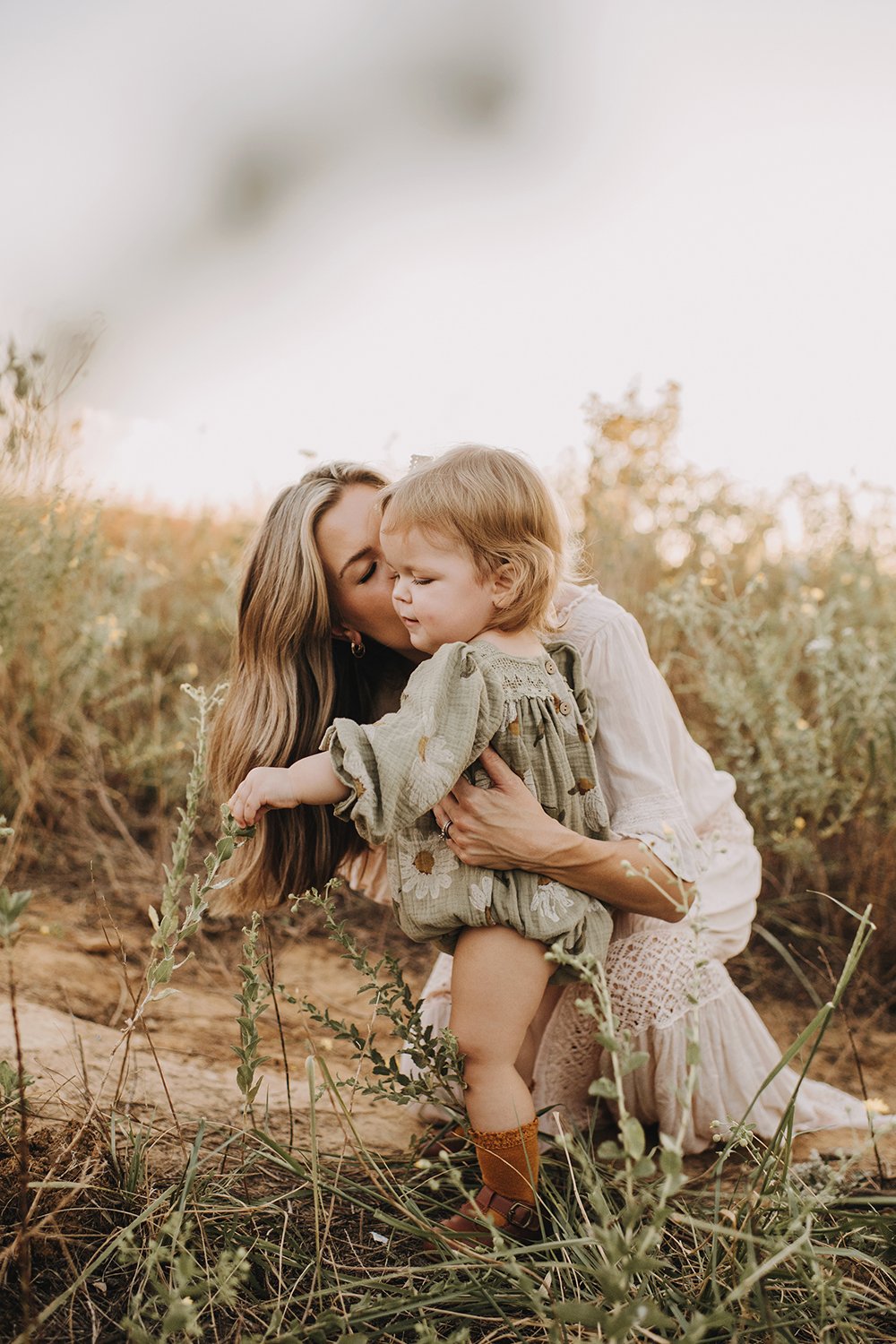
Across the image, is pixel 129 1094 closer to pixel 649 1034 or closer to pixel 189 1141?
pixel 189 1141

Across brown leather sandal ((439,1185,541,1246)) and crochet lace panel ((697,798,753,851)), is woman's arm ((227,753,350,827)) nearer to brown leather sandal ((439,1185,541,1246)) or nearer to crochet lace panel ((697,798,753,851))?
brown leather sandal ((439,1185,541,1246))

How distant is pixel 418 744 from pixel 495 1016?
481mm

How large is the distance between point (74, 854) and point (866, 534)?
3.24m

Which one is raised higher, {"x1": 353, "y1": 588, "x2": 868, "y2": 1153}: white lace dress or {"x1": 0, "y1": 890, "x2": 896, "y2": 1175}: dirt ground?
{"x1": 353, "y1": 588, "x2": 868, "y2": 1153}: white lace dress

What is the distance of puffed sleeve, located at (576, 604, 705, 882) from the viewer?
1832mm

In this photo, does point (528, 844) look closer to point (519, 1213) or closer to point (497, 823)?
point (497, 823)

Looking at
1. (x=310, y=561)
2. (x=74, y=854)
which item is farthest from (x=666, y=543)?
(x=74, y=854)

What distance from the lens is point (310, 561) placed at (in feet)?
6.64

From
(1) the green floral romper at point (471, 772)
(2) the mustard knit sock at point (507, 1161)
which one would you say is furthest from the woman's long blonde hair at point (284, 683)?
(2) the mustard knit sock at point (507, 1161)

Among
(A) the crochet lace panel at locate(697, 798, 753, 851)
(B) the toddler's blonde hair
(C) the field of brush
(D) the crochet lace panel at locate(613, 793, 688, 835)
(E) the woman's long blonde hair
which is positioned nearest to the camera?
(C) the field of brush

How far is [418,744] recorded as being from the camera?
147 cm

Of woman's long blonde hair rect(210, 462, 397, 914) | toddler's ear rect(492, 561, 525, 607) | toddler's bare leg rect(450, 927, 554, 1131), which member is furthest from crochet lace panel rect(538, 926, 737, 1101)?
toddler's ear rect(492, 561, 525, 607)

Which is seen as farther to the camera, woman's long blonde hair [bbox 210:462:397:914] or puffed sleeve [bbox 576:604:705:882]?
woman's long blonde hair [bbox 210:462:397:914]

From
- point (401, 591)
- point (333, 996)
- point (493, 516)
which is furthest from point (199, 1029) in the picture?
point (493, 516)
